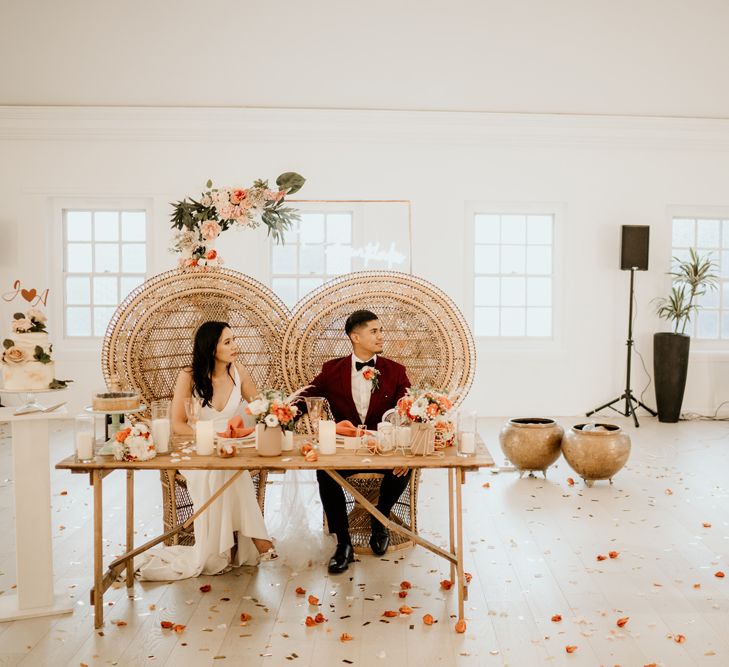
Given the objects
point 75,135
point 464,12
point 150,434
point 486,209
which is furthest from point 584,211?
point 150,434

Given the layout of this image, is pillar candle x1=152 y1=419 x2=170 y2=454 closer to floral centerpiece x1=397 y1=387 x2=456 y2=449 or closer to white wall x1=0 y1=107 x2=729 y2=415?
floral centerpiece x1=397 y1=387 x2=456 y2=449

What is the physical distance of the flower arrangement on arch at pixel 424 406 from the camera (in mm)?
2932

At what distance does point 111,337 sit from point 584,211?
504 centimetres

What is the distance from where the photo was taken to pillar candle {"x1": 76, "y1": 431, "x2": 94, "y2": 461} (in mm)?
2881

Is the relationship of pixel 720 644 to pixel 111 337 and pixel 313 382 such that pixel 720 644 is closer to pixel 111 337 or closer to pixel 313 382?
pixel 313 382

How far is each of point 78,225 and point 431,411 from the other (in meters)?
5.59

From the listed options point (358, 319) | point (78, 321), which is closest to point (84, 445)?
point (358, 319)

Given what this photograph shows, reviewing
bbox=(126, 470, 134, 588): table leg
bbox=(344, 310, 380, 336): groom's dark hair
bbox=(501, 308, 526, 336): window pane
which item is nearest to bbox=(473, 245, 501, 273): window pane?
bbox=(501, 308, 526, 336): window pane

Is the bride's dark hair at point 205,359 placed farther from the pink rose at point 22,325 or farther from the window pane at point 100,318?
the window pane at point 100,318

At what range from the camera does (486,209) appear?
7.40 meters

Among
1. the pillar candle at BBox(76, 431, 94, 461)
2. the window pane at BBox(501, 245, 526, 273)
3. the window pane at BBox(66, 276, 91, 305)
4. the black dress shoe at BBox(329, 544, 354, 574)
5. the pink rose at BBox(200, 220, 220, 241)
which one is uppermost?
the window pane at BBox(501, 245, 526, 273)

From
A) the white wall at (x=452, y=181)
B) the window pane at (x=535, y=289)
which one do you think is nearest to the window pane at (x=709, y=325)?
the white wall at (x=452, y=181)

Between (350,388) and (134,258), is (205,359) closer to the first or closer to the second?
(350,388)

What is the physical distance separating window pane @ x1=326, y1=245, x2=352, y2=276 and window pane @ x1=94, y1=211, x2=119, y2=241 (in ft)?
6.91
